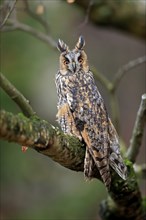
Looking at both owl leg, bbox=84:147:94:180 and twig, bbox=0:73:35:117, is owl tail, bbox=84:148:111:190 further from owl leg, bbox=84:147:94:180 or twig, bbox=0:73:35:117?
twig, bbox=0:73:35:117

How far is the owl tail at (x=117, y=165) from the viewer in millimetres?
4156

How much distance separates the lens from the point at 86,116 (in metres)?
4.28

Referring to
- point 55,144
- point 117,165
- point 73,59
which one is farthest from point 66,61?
point 55,144

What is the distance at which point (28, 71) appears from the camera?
382 inches

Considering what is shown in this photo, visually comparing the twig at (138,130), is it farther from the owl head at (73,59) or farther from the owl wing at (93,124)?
the owl head at (73,59)

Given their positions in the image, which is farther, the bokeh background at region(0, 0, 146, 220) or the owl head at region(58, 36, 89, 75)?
the bokeh background at region(0, 0, 146, 220)

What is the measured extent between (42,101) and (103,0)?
4.18 metres

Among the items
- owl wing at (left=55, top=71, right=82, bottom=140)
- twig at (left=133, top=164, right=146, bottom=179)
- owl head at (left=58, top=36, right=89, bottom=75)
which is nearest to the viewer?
owl wing at (left=55, top=71, right=82, bottom=140)

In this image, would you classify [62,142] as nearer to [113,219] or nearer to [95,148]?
[95,148]

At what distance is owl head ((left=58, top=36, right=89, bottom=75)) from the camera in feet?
15.5

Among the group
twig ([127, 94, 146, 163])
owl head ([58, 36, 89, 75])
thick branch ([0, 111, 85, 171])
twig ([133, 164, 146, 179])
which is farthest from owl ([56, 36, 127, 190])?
twig ([133, 164, 146, 179])

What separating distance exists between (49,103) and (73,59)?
5909 mm

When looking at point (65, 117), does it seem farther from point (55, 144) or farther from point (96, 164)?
point (55, 144)

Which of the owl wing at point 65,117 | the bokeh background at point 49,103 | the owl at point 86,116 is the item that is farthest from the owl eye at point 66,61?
the bokeh background at point 49,103
